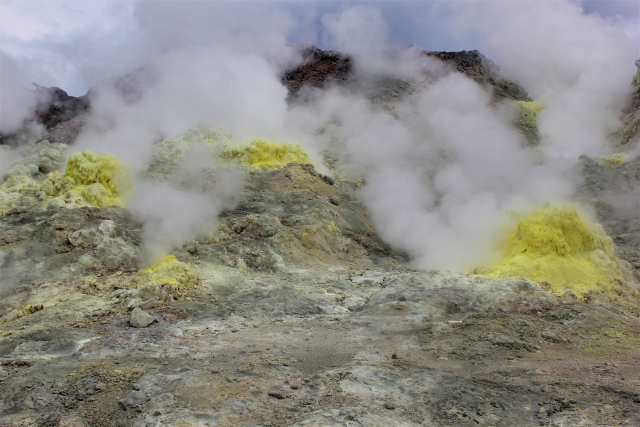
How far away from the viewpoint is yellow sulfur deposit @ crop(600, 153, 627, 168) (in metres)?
13.2

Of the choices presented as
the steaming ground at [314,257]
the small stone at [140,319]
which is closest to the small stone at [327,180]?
the steaming ground at [314,257]

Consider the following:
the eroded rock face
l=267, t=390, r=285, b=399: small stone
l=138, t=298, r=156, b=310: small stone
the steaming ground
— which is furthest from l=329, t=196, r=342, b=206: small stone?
l=267, t=390, r=285, b=399: small stone

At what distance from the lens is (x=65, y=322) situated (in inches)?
238

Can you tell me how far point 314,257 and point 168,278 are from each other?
2.82 m

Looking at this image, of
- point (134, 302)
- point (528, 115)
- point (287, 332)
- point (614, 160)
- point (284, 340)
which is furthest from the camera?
point (528, 115)

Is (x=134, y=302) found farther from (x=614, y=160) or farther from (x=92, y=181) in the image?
(x=614, y=160)

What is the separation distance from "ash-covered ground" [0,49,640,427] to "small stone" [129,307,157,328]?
0.08 ft

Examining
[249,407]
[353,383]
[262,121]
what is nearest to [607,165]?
[262,121]

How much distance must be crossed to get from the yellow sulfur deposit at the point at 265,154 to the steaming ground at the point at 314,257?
63mm

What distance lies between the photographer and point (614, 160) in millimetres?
13305

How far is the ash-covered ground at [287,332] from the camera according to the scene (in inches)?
159

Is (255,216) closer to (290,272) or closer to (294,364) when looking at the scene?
(290,272)

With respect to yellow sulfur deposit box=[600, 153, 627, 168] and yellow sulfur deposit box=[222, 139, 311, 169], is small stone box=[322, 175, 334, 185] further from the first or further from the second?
yellow sulfur deposit box=[600, 153, 627, 168]

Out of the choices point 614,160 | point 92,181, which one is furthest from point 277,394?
point 614,160
